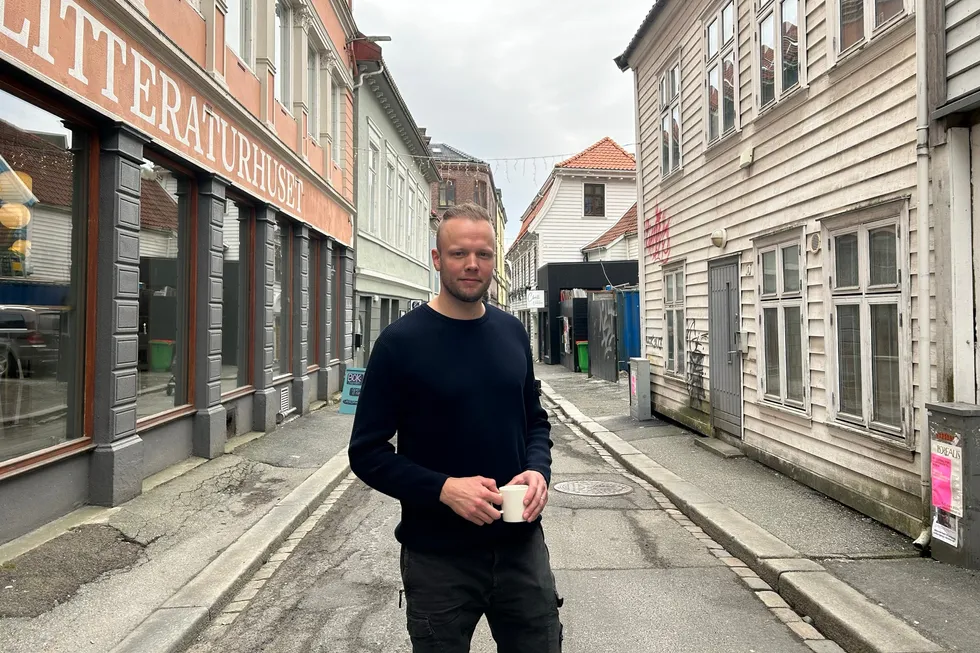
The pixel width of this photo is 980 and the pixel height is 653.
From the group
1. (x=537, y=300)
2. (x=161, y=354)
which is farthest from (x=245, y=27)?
(x=537, y=300)

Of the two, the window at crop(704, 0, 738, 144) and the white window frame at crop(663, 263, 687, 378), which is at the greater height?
the window at crop(704, 0, 738, 144)

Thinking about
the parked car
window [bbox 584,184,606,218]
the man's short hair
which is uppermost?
window [bbox 584,184,606,218]

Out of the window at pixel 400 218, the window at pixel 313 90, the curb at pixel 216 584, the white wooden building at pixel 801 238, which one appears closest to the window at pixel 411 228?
the window at pixel 400 218

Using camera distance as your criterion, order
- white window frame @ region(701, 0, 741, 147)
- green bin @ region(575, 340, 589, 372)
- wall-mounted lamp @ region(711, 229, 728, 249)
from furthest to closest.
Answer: green bin @ region(575, 340, 589, 372)
wall-mounted lamp @ region(711, 229, 728, 249)
white window frame @ region(701, 0, 741, 147)

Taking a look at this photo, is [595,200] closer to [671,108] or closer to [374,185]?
[374,185]

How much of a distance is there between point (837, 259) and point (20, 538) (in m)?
7.18

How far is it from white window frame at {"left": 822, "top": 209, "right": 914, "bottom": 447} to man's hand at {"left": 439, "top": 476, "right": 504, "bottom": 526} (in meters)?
4.70

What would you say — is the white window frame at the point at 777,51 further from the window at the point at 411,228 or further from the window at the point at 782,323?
the window at the point at 411,228

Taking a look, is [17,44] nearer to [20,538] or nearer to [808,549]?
[20,538]

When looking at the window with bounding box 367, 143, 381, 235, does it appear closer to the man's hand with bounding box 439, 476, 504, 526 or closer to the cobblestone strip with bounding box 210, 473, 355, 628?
the cobblestone strip with bounding box 210, 473, 355, 628

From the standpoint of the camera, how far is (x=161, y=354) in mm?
7730

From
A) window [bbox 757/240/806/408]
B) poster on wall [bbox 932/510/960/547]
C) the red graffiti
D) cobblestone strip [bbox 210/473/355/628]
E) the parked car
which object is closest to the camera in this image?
cobblestone strip [bbox 210/473/355/628]

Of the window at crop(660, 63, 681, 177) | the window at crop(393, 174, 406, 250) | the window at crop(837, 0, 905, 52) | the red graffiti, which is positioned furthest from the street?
the window at crop(393, 174, 406, 250)

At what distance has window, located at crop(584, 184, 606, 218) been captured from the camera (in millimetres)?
30656
